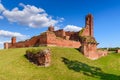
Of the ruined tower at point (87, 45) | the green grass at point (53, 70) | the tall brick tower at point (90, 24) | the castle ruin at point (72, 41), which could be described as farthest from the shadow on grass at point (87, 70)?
the tall brick tower at point (90, 24)

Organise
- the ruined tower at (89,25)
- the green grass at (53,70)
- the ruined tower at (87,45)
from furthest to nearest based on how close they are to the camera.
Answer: the ruined tower at (89,25) < the ruined tower at (87,45) < the green grass at (53,70)

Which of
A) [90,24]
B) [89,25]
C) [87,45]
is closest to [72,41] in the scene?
[87,45]

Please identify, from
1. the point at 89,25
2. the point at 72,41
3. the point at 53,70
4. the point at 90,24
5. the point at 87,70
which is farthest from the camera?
the point at 89,25

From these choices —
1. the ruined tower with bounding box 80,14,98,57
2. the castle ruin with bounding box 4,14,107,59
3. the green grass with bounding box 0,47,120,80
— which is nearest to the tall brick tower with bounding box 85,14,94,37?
the castle ruin with bounding box 4,14,107,59

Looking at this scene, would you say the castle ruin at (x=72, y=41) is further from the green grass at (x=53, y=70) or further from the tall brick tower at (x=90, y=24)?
the green grass at (x=53, y=70)

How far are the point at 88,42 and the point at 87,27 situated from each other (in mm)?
12229

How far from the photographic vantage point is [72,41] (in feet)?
164

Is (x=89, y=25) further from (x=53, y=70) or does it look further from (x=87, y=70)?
(x=53, y=70)

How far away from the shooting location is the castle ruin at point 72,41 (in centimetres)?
4322

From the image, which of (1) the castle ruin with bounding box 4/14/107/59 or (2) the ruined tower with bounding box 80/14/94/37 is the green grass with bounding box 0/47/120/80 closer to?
(1) the castle ruin with bounding box 4/14/107/59

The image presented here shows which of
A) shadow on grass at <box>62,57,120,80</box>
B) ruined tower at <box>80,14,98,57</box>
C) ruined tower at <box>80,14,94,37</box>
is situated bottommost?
shadow on grass at <box>62,57,120,80</box>

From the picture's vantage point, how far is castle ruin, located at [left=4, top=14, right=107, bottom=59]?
142 ft

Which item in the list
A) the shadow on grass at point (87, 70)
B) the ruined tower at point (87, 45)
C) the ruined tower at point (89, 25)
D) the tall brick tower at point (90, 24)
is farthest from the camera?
the tall brick tower at point (90, 24)

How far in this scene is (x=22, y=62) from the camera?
1209 inches
